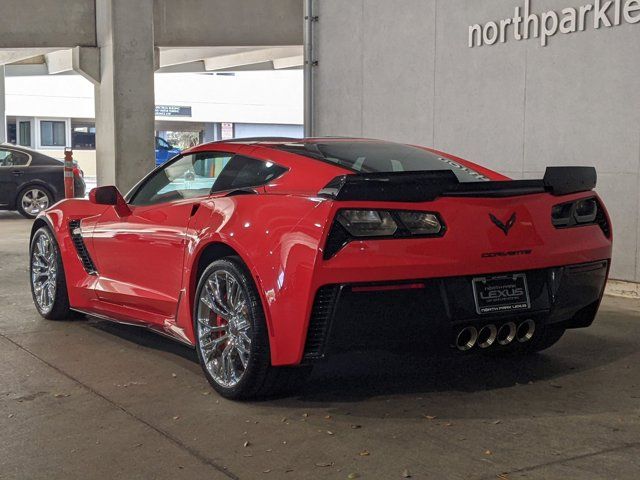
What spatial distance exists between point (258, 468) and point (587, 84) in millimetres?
5990

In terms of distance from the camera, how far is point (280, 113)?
56750 mm

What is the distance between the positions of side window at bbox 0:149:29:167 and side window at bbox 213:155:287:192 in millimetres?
12899

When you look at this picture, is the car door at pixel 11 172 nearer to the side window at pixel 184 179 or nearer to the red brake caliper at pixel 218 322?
the side window at pixel 184 179

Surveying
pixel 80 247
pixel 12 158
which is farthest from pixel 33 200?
pixel 80 247

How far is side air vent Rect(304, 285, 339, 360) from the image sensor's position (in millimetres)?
3988

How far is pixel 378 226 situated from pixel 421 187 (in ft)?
0.88

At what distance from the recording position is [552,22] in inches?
340

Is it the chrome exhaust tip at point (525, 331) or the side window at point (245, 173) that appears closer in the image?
the chrome exhaust tip at point (525, 331)

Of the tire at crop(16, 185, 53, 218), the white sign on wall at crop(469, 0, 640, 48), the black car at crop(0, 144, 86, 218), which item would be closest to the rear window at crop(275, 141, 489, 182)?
the white sign on wall at crop(469, 0, 640, 48)

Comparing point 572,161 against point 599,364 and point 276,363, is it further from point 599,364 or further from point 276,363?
point 276,363

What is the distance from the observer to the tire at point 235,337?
4234 millimetres

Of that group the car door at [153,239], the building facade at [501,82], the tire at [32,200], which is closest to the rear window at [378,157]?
the car door at [153,239]

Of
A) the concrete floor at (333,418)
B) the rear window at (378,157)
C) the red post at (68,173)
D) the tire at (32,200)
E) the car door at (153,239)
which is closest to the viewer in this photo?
the concrete floor at (333,418)

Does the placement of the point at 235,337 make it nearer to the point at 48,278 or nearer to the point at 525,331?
the point at 525,331
